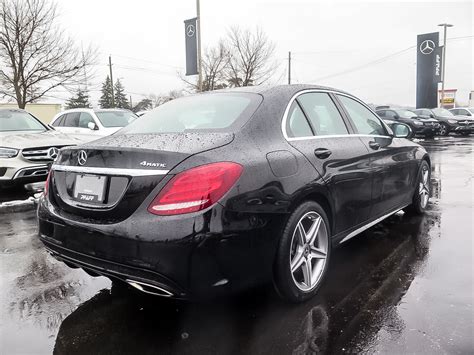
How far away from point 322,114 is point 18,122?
21.8ft

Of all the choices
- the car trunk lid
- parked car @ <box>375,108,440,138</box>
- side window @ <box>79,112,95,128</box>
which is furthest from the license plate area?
parked car @ <box>375,108,440,138</box>

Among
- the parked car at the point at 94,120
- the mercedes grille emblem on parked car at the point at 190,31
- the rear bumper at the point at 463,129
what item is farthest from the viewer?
the rear bumper at the point at 463,129

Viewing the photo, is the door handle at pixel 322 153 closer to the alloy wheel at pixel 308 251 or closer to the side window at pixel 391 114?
the alloy wheel at pixel 308 251

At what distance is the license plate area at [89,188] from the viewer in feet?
8.30

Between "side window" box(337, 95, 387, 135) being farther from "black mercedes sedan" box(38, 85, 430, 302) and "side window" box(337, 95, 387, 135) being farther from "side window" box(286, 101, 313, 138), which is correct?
"side window" box(286, 101, 313, 138)

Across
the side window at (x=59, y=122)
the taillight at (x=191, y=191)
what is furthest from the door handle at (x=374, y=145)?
the side window at (x=59, y=122)

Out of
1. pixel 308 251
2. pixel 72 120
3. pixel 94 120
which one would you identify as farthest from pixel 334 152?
pixel 72 120

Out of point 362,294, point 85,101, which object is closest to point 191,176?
point 362,294

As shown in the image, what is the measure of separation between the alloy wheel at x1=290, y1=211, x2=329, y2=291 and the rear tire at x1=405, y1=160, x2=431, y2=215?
2433 mm

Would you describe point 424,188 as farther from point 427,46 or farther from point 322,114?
point 427,46

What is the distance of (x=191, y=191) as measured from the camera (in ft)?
7.64

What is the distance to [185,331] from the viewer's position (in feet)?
8.61

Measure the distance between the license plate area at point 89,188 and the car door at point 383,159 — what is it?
7.68 feet

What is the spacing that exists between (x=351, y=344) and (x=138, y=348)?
122 centimetres
